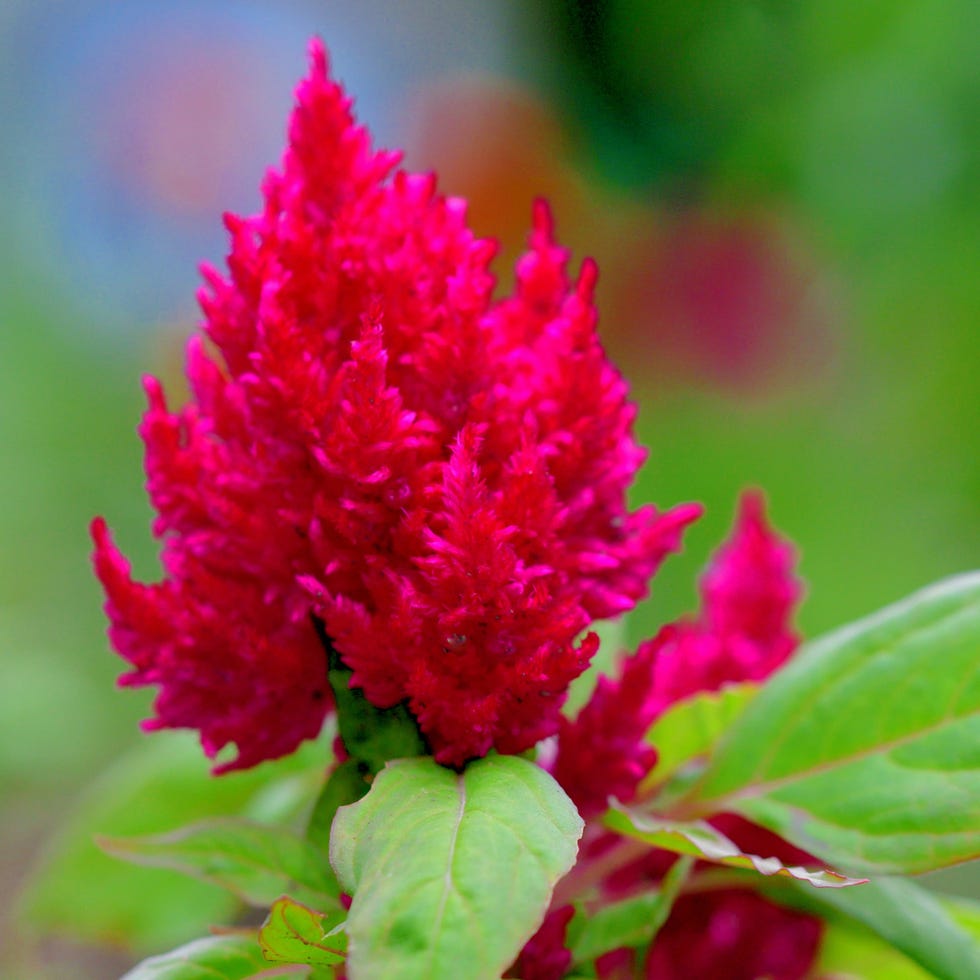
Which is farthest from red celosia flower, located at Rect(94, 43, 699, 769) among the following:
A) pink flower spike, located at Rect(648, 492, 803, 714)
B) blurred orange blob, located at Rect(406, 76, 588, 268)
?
blurred orange blob, located at Rect(406, 76, 588, 268)

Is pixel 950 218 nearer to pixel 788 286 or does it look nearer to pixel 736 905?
pixel 788 286

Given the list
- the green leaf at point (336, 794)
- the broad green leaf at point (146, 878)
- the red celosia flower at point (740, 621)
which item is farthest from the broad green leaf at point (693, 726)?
the broad green leaf at point (146, 878)

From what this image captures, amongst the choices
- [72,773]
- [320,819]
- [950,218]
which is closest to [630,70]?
[950,218]

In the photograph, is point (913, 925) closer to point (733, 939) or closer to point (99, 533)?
point (733, 939)

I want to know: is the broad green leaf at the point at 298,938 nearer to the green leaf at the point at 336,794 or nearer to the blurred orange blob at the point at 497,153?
the green leaf at the point at 336,794

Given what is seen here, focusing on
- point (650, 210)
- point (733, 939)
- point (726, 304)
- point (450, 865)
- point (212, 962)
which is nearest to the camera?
point (450, 865)

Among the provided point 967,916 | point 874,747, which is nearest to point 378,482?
point 874,747
